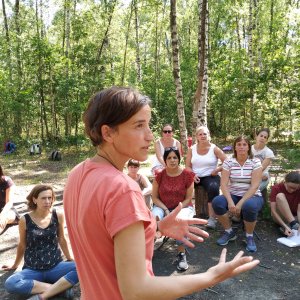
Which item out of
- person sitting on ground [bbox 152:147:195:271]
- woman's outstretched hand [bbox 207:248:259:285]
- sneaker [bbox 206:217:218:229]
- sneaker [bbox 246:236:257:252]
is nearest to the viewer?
woman's outstretched hand [bbox 207:248:259:285]

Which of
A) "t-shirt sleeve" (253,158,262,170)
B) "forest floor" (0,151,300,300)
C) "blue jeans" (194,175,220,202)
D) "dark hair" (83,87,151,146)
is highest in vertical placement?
"dark hair" (83,87,151,146)

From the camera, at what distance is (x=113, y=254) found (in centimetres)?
99

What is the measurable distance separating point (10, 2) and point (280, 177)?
19666mm

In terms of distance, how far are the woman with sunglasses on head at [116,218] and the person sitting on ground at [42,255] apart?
248 cm

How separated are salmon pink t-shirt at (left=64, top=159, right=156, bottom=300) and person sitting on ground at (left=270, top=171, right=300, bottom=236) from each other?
14.6 ft

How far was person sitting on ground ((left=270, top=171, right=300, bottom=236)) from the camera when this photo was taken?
5.00m

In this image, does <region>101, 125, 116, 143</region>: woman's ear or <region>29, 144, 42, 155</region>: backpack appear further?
<region>29, 144, 42, 155</region>: backpack

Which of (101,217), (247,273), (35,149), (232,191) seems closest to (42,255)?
(247,273)

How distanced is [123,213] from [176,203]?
385 centimetres

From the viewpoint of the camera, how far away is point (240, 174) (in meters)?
4.94

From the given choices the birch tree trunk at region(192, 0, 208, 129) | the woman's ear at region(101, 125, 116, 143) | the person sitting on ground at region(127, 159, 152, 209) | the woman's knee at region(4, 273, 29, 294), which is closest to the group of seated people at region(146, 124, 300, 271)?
the person sitting on ground at region(127, 159, 152, 209)

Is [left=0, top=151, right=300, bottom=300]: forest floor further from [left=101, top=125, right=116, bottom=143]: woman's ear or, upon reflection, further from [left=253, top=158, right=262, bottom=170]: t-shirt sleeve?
[left=101, top=125, right=116, bottom=143]: woman's ear

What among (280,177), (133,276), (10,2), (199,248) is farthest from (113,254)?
(10,2)

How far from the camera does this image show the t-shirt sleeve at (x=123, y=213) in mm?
906
